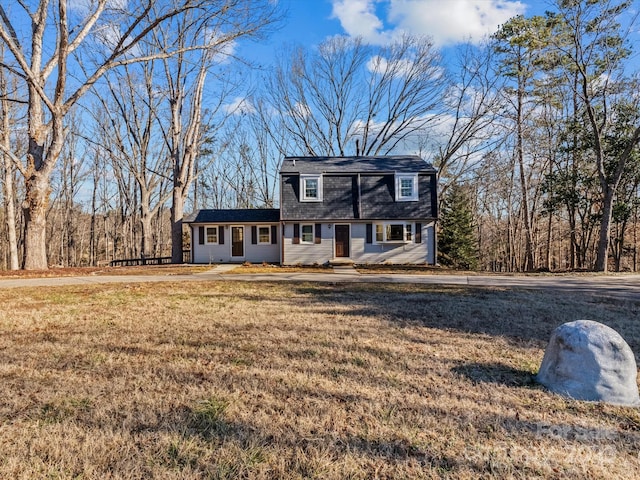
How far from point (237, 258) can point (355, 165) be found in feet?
26.9

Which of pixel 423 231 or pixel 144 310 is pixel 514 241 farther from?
pixel 144 310

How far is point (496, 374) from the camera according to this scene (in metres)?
3.72

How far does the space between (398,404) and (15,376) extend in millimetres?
3499

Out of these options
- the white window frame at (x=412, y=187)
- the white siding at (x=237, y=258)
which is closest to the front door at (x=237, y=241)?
the white siding at (x=237, y=258)

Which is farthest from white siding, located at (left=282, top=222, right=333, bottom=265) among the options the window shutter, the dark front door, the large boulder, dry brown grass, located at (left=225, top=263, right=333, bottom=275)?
the large boulder

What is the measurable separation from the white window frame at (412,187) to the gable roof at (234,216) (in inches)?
254

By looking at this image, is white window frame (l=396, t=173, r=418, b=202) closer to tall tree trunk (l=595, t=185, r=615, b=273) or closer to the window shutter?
the window shutter

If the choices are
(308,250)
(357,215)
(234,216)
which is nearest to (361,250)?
(357,215)

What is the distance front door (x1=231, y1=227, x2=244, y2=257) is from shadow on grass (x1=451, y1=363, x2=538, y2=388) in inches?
698

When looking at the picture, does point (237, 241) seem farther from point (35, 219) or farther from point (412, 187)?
point (412, 187)

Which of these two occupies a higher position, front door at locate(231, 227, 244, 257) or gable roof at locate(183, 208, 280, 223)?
gable roof at locate(183, 208, 280, 223)

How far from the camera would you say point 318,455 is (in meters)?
2.26

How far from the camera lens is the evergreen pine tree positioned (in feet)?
80.0

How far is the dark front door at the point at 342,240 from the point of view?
19266 mm
